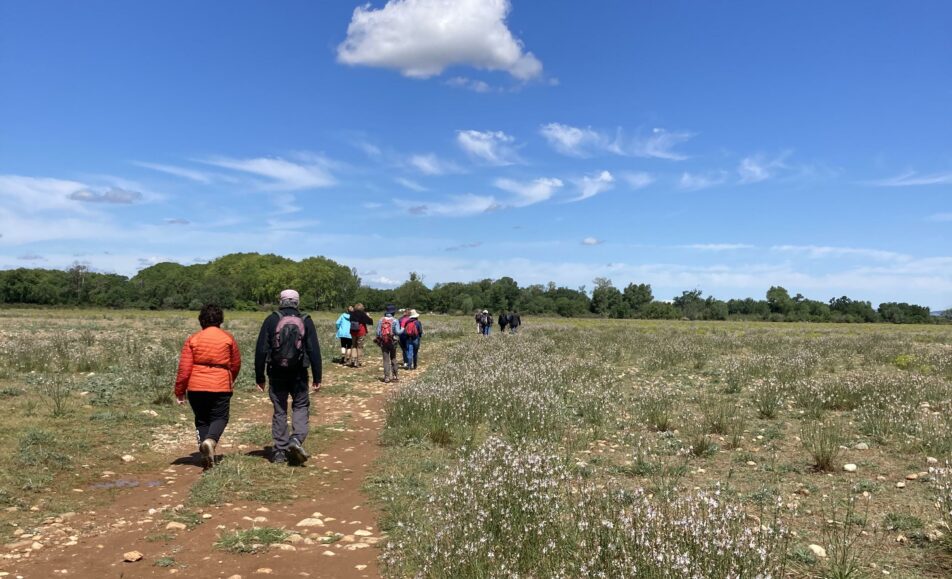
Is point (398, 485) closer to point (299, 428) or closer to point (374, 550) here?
point (374, 550)

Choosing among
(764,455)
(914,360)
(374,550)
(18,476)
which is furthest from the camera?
(914,360)

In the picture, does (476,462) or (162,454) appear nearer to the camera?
(476,462)

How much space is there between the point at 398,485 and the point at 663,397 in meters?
5.85

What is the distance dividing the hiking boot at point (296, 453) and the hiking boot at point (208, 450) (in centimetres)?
98

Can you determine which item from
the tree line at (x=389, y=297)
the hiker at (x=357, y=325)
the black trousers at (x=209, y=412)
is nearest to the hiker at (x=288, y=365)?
the black trousers at (x=209, y=412)

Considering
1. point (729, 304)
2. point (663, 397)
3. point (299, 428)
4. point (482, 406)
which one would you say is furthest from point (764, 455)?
point (729, 304)

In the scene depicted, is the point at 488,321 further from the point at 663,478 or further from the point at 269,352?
the point at 663,478

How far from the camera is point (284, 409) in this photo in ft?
26.4

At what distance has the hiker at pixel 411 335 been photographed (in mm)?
18328

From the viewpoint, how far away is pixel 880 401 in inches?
402

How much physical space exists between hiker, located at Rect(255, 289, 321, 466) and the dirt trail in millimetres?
457

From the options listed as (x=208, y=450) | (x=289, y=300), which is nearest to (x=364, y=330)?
(x=289, y=300)

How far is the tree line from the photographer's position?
111500 mm

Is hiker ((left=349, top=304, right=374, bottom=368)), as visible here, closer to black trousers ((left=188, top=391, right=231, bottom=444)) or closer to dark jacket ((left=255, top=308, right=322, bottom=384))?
dark jacket ((left=255, top=308, right=322, bottom=384))
